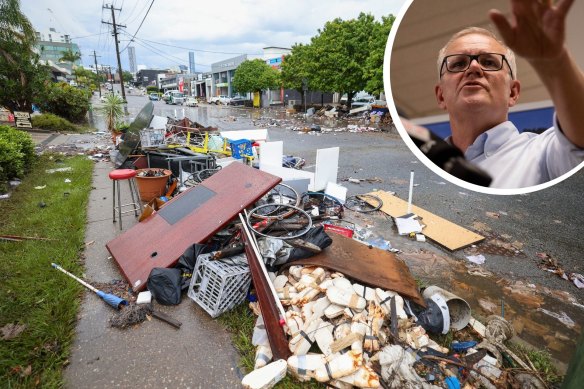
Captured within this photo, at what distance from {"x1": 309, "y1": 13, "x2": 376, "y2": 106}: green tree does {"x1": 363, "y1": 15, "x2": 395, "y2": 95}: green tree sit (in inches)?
42.5

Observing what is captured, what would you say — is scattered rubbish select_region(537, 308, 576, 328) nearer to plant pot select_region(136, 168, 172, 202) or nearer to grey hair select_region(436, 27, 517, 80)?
grey hair select_region(436, 27, 517, 80)

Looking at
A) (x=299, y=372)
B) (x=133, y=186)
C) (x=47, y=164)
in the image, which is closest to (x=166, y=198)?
(x=133, y=186)

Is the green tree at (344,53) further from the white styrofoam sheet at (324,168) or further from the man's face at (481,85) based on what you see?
the man's face at (481,85)

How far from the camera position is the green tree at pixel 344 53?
76.5ft

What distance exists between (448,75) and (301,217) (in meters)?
4.34

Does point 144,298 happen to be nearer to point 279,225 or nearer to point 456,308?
point 279,225

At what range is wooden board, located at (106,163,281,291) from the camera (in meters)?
3.75

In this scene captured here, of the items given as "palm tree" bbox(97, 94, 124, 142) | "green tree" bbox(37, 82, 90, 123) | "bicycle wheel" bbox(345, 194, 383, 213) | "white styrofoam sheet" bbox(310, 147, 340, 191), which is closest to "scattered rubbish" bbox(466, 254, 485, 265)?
"bicycle wheel" bbox(345, 194, 383, 213)

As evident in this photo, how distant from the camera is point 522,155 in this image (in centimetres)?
56

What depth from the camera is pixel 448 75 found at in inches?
20.6

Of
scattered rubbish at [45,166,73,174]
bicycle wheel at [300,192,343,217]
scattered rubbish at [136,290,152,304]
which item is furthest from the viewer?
Result: scattered rubbish at [45,166,73,174]

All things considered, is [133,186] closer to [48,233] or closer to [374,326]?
[48,233]

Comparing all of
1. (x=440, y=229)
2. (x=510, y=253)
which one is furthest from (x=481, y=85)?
(x=440, y=229)

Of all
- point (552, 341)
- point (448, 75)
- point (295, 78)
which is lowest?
point (552, 341)
